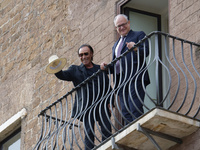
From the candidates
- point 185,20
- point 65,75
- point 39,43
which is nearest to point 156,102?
point 185,20

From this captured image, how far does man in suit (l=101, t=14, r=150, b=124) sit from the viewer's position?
31.2 ft

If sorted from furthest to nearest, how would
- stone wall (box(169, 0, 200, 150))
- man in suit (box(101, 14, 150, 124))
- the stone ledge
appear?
stone wall (box(169, 0, 200, 150)) < man in suit (box(101, 14, 150, 124)) < the stone ledge

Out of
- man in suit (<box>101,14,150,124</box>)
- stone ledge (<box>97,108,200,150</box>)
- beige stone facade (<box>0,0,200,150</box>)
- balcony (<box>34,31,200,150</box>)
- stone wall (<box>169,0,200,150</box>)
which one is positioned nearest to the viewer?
stone ledge (<box>97,108,200,150</box>)

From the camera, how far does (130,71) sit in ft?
32.6

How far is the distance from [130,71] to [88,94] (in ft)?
2.07

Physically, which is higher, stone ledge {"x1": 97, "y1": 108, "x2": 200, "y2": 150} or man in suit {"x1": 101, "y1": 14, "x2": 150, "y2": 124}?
man in suit {"x1": 101, "y1": 14, "x2": 150, "y2": 124}

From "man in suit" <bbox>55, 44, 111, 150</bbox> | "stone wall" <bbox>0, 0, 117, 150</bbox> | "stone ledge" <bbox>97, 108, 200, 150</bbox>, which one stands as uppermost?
"stone wall" <bbox>0, 0, 117, 150</bbox>

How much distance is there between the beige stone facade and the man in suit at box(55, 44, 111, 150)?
3.26 ft

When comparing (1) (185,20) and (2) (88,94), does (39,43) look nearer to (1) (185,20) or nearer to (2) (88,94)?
(2) (88,94)

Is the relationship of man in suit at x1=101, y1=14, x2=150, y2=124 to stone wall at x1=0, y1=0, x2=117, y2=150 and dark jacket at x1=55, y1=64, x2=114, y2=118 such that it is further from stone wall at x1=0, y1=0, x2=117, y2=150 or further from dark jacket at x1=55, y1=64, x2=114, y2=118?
stone wall at x1=0, y1=0, x2=117, y2=150

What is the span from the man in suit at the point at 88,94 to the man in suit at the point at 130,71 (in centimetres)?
27

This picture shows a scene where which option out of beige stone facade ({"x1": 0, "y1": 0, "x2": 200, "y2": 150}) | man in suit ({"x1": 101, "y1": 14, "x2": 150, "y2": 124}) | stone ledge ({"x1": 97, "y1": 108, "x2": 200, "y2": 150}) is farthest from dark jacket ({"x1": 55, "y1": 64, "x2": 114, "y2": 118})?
beige stone facade ({"x1": 0, "y1": 0, "x2": 200, "y2": 150})

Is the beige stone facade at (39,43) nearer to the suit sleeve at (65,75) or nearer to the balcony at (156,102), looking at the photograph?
the suit sleeve at (65,75)

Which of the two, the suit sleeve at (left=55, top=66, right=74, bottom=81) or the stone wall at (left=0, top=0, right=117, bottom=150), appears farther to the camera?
the stone wall at (left=0, top=0, right=117, bottom=150)
